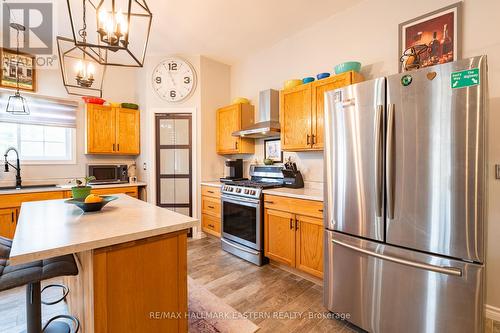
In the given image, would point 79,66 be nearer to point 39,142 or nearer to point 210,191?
point 210,191

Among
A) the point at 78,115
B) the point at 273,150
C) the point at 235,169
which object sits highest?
the point at 78,115

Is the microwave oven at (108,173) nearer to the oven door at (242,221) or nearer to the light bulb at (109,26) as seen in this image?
the oven door at (242,221)

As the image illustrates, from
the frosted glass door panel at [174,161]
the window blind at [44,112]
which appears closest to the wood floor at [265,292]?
the frosted glass door panel at [174,161]

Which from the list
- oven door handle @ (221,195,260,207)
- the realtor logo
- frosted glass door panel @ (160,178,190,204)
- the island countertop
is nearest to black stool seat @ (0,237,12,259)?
the island countertop

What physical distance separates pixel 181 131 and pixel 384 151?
3255mm

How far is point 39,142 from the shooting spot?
366 centimetres

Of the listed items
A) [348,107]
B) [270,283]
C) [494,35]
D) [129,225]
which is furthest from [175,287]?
[494,35]

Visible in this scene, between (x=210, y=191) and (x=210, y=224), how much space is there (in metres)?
0.54

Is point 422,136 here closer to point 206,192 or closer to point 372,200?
point 372,200

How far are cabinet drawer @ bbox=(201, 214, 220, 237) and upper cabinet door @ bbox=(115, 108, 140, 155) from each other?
5.69 feet

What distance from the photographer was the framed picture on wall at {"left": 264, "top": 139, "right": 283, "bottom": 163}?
3.58 meters

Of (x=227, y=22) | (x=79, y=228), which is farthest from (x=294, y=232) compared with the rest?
(x=227, y=22)

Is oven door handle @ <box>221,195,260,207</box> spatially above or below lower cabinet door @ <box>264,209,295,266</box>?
above

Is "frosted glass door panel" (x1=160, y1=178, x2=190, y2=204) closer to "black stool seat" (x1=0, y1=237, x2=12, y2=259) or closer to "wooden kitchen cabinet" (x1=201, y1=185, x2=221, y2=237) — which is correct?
"wooden kitchen cabinet" (x1=201, y1=185, x2=221, y2=237)
